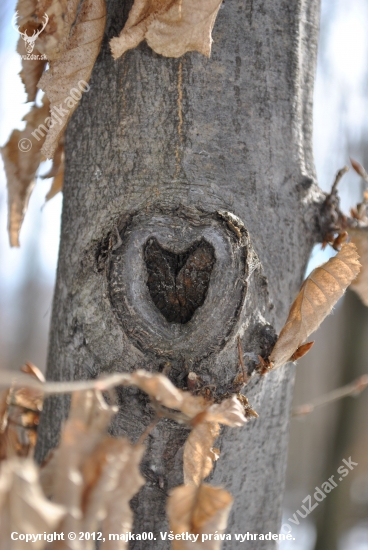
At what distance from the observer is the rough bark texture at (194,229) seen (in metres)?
0.63

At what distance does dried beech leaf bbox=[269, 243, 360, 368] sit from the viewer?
64cm

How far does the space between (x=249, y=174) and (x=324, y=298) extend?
200 millimetres

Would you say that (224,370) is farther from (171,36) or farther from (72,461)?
(171,36)

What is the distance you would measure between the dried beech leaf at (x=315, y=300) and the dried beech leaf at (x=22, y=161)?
529 millimetres

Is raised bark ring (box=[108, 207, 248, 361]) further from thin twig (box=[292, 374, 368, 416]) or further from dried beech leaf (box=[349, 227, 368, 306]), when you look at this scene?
thin twig (box=[292, 374, 368, 416])

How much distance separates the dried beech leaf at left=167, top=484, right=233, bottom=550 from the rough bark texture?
14 cm

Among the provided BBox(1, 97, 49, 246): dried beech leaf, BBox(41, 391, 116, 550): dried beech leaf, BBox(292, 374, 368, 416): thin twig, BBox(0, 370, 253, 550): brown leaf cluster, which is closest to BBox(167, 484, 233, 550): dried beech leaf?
BBox(0, 370, 253, 550): brown leaf cluster

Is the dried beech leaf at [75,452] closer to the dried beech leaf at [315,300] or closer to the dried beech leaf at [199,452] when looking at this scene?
the dried beech leaf at [199,452]

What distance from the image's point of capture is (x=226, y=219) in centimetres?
64

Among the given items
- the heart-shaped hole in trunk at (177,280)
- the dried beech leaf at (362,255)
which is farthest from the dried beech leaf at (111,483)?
the dried beech leaf at (362,255)

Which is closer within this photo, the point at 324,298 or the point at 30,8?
the point at 324,298

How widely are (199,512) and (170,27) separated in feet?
1.84

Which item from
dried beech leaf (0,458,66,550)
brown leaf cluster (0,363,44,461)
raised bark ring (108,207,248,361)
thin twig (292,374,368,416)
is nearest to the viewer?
dried beech leaf (0,458,66,550)

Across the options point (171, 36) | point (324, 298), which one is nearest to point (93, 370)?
point (324, 298)
